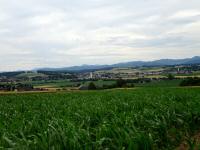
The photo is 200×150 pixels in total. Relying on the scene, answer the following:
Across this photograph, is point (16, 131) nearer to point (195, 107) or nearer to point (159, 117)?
point (159, 117)

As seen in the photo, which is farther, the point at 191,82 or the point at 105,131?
the point at 191,82

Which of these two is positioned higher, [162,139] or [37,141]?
[37,141]

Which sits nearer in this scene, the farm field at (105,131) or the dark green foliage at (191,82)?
the farm field at (105,131)

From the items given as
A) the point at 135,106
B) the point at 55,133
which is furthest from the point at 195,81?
the point at 55,133

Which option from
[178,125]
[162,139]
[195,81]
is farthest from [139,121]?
[195,81]

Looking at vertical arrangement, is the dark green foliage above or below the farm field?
below

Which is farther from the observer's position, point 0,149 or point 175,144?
point 175,144

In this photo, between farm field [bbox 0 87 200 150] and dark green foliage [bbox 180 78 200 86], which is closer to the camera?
farm field [bbox 0 87 200 150]

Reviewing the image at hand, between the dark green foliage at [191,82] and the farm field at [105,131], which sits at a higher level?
the farm field at [105,131]

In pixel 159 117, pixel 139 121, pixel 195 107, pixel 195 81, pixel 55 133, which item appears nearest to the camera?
pixel 55 133

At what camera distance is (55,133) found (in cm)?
793

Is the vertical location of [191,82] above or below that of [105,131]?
below

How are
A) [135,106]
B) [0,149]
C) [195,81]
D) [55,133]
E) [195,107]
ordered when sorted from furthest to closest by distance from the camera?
[195,81], [135,106], [195,107], [55,133], [0,149]

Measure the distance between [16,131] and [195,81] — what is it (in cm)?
6795
